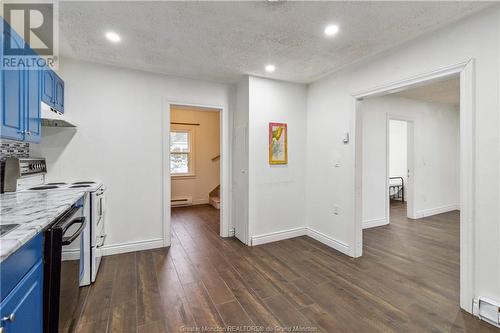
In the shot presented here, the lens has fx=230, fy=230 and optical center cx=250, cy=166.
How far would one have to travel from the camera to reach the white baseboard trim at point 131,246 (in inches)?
118

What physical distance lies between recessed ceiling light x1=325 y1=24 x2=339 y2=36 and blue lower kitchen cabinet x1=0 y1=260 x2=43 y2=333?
2.72 m

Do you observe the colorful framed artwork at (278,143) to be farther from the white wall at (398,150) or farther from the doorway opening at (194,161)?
the white wall at (398,150)

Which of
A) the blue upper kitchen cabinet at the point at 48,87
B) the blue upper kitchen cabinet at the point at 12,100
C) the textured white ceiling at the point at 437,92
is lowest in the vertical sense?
the blue upper kitchen cabinet at the point at 12,100

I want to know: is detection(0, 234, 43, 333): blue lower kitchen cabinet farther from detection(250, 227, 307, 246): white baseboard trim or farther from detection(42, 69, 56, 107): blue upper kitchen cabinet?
detection(250, 227, 307, 246): white baseboard trim

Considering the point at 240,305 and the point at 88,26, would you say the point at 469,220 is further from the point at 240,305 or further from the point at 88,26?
the point at 88,26

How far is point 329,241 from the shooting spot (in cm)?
335

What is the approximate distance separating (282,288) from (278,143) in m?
2.02

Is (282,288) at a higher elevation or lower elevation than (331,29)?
lower

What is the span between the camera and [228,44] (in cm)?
244

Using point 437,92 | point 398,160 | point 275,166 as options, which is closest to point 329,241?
point 275,166

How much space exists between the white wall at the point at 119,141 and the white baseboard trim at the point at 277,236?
141cm

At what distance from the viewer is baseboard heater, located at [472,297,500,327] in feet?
5.73

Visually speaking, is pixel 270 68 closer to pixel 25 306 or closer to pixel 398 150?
pixel 25 306

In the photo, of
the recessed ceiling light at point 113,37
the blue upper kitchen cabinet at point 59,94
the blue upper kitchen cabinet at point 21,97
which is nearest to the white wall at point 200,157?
the blue upper kitchen cabinet at point 59,94
